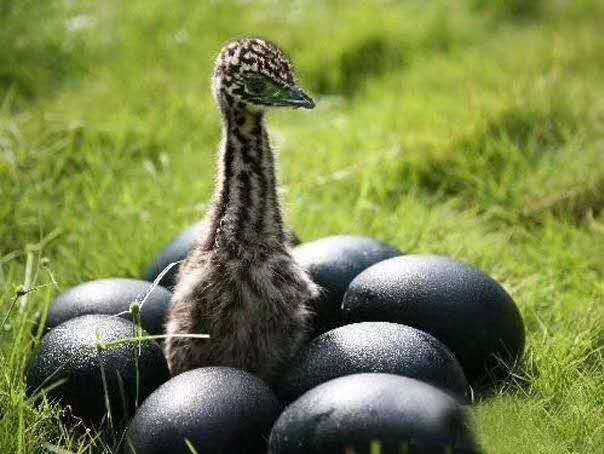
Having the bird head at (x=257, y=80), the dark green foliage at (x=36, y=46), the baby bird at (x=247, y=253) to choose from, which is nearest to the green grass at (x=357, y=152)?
the dark green foliage at (x=36, y=46)

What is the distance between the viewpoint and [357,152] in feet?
22.6

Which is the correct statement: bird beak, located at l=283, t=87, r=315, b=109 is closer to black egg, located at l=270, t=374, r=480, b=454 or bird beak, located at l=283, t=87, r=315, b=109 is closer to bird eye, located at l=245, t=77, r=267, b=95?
bird eye, located at l=245, t=77, r=267, b=95

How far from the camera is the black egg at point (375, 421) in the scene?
10.5ft

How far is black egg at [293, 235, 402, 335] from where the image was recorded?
4574 millimetres

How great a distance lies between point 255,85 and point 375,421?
1.34 meters

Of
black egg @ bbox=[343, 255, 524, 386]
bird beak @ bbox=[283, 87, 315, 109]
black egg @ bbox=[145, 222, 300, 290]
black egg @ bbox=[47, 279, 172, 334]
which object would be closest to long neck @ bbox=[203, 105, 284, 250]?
bird beak @ bbox=[283, 87, 315, 109]

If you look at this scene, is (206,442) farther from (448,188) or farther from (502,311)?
(448,188)

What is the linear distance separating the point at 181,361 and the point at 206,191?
7.11ft

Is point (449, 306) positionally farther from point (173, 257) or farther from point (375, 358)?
point (173, 257)

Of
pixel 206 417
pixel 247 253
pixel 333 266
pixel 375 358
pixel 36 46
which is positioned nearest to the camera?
pixel 206 417

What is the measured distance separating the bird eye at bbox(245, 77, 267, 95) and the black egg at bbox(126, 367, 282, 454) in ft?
3.30

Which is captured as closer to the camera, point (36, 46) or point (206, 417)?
point (206, 417)

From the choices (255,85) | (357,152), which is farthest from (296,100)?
(357,152)

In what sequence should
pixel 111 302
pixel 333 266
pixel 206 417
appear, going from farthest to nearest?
pixel 333 266 < pixel 111 302 < pixel 206 417
